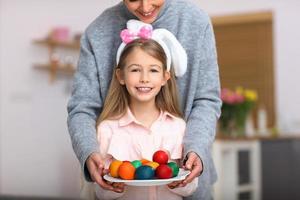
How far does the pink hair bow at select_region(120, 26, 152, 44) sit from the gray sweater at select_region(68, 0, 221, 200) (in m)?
0.05

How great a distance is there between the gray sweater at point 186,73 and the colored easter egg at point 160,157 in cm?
12

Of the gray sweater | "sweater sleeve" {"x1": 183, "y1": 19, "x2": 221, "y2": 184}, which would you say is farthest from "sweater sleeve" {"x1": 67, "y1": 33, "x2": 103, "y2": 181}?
"sweater sleeve" {"x1": 183, "y1": 19, "x2": 221, "y2": 184}

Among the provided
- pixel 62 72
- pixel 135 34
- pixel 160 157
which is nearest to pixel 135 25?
pixel 135 34

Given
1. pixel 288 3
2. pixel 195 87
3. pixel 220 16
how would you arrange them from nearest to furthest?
1. pixel 195 87
2. pixel 288 3
3. pixel 220 16

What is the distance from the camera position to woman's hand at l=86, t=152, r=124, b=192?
1.08 meters

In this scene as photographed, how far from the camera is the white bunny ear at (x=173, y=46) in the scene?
1193 millimetres

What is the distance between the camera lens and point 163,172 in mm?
1038

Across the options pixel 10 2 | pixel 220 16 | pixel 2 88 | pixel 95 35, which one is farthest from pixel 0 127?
pixel 95 35

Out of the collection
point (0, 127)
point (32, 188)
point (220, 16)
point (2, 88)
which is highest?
point (220, 16)

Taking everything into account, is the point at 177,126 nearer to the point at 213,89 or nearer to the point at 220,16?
the point at 213,89

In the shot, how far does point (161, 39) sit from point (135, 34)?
6 cm

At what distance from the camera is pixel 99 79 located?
4.11 ft

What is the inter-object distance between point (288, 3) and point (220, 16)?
1.88ft

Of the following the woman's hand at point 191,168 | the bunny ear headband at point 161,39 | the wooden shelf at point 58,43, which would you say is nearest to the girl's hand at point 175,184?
the woman's hand at point 191,168
